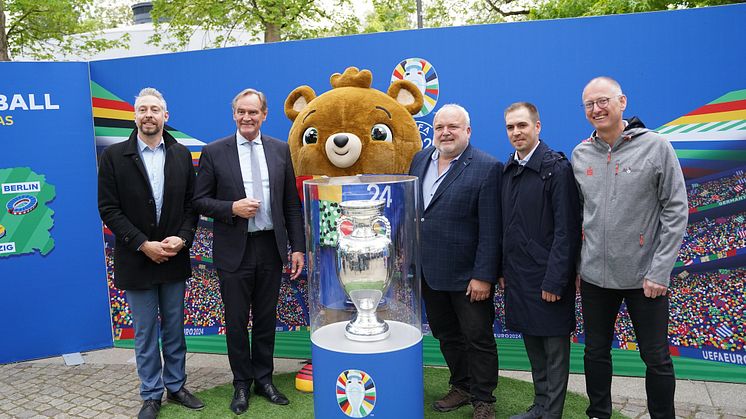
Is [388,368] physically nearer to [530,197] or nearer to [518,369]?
[530,197]

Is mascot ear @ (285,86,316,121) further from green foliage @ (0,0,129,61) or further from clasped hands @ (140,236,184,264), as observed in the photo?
green foliage @ (0,0,129,61)

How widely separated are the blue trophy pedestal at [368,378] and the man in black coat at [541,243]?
687mm

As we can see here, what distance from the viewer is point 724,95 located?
3.46 m

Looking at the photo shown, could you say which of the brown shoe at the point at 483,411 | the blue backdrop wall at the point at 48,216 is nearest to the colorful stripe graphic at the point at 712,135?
the brown shoe at the point at 483,411

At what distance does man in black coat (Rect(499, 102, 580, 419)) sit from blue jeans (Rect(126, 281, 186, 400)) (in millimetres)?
1988

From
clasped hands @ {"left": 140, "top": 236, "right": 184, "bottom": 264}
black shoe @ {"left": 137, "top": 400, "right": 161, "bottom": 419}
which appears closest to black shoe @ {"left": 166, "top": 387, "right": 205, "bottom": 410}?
black shoe @ {"left": 137, "top": 400, "right": 161, "bottom": 419}

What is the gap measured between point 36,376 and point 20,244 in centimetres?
101

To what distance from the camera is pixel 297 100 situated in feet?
12.6

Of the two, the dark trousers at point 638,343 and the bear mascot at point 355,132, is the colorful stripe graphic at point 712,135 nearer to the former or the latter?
the dark trousers at point 638,343

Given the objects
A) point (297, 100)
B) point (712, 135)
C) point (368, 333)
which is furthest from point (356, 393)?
point (712, 135)

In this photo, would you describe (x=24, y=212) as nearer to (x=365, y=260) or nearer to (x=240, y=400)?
(x=240, y=400)

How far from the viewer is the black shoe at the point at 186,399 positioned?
3.49 meters

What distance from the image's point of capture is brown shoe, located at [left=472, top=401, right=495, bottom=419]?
10.4 feet

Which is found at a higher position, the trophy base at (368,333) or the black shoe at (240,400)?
the trophy base at (368,333)
